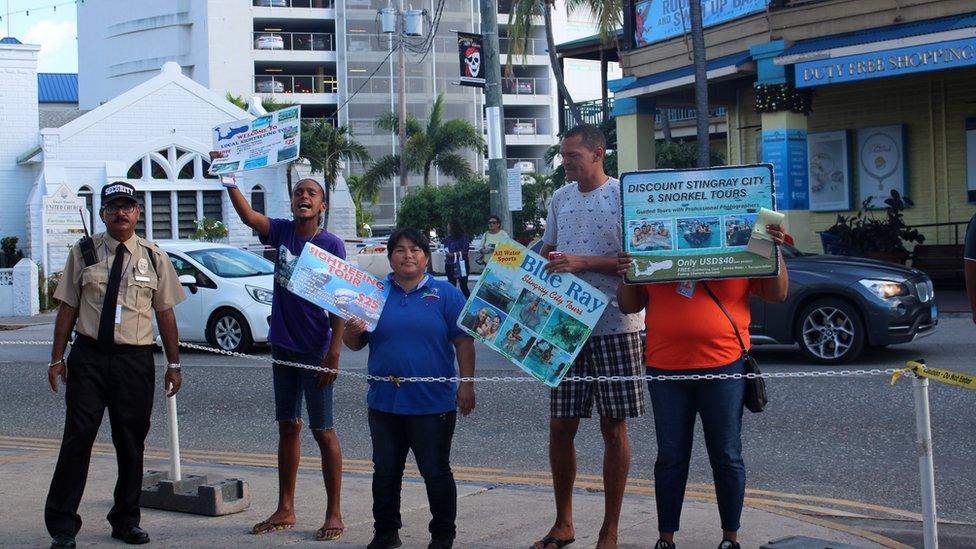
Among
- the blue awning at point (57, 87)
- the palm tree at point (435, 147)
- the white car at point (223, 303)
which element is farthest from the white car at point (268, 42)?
the white car at point (223, 303)

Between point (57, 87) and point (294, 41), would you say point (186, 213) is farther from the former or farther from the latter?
point (57, 87)

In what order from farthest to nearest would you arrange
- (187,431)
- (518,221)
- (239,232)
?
(518,221) < (239,232) < (187,431)

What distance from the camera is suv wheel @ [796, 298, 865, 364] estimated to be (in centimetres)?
1238

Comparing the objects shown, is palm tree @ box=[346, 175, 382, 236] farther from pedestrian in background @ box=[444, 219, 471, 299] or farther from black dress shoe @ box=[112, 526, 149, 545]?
black dress shoe @ box=[112, 526, 149, 545]

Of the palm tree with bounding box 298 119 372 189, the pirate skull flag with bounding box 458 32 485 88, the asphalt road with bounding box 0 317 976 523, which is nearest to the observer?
the asphalt road with bounding box 0 317 976 523

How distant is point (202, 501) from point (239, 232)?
31.1 metres

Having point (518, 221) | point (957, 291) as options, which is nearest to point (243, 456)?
point (957, 291)

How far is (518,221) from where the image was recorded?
4125cm

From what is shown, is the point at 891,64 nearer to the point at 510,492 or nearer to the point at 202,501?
the point at 510,492

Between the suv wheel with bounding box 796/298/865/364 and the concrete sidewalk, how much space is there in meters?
5.82

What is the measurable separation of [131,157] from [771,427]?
3032 centimetres

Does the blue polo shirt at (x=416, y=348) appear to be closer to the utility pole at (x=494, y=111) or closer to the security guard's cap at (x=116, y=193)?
the security guard's cap at (x=116, y=193)

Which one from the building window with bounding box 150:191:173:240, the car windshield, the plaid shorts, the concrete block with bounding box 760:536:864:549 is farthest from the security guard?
the building window with bounding box 150:191:173:240

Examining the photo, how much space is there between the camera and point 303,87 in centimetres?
6412
